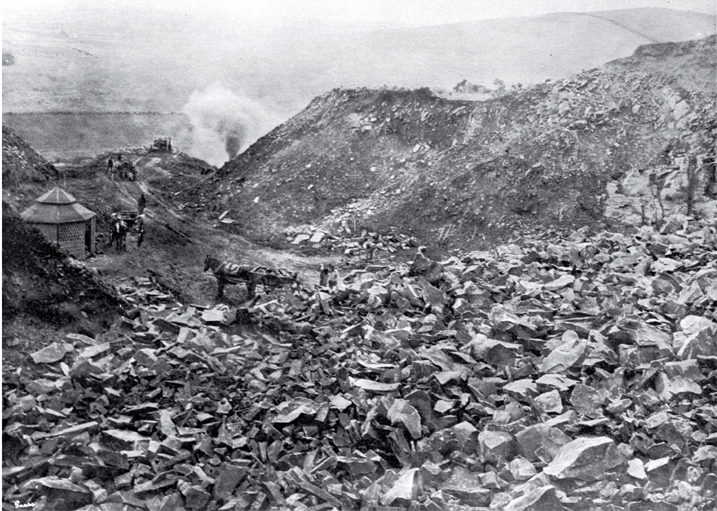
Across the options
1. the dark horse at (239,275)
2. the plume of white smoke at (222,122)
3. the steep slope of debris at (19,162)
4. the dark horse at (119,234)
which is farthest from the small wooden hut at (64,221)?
the plume of white smoke at (222,122)

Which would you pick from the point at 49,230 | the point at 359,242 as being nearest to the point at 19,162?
the point at 49,230

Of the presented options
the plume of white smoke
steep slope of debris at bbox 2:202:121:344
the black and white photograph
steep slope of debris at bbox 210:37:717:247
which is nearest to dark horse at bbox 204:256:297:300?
the black and white photograph

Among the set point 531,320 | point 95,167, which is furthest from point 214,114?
point 531,320

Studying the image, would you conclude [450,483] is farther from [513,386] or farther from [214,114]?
[214,114]

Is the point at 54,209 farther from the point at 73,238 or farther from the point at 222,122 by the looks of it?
the point at 222,122

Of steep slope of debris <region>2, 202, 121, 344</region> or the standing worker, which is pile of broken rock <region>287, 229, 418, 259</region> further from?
steep slope of debris <region>2, 202, 121, 344</region>

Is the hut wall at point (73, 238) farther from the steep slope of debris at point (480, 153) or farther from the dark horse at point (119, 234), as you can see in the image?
the steep slope of debris at point (480, 153)
